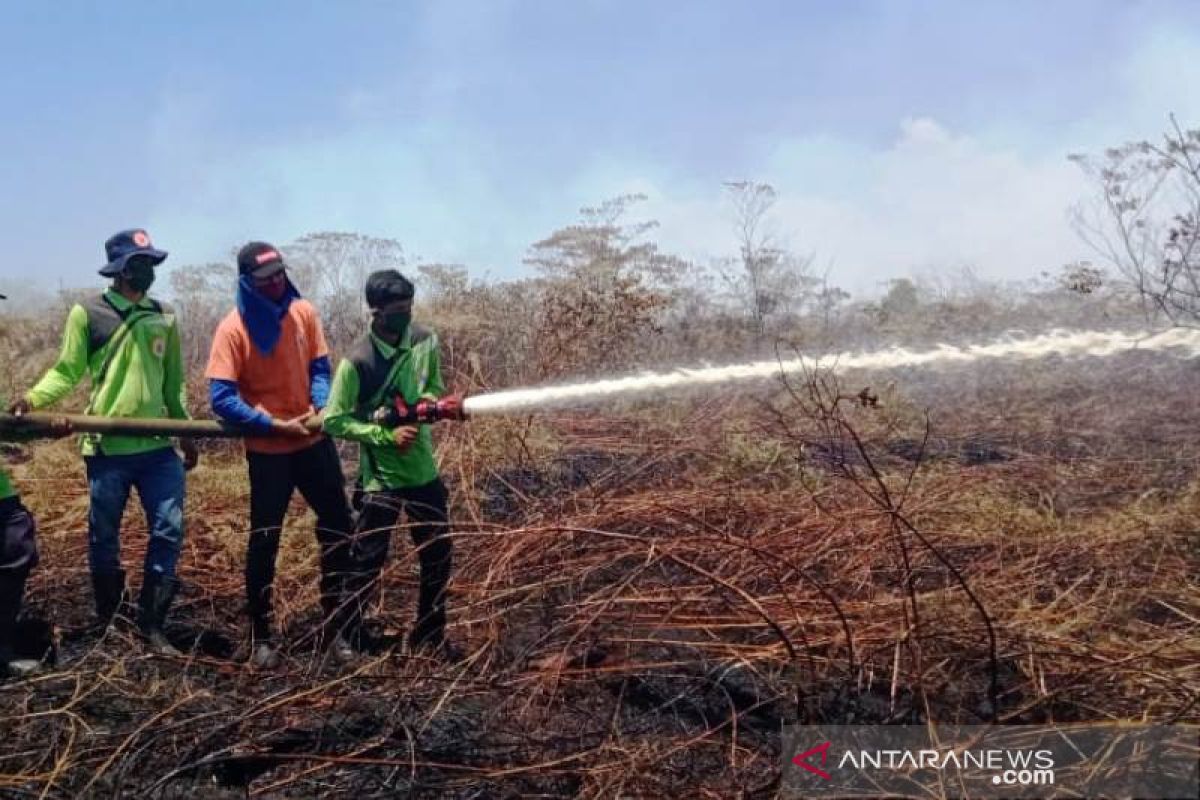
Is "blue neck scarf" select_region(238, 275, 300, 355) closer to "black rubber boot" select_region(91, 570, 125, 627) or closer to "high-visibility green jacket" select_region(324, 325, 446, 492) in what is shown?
"high-visibility green jacket" select_region(324, 325, 446, 492)

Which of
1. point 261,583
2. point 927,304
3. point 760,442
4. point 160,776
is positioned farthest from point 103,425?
point 927,304

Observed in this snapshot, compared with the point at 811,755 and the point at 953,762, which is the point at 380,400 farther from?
the point at 953,762

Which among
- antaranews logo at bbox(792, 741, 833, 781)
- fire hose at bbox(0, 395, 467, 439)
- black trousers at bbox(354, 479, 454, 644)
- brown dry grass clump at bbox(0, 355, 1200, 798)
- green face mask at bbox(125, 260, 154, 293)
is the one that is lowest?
antaranews logo at bbox(792, 741, 833, 781)

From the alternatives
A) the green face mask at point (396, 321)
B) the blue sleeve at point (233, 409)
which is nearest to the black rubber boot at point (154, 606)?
the blue sleeve at point (233, 409)

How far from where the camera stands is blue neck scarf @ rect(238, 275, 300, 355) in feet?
12.8

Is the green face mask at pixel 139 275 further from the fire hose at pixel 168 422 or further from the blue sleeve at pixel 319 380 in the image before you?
the blue sleeve at pixel 319 380

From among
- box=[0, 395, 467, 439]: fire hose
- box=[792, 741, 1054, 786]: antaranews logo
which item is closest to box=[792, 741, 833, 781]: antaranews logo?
box=[792, 741, 1054, 786]: antaranews logo

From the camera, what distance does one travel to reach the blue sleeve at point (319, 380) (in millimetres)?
4199

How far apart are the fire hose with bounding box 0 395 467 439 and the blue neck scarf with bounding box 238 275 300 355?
0.40 m

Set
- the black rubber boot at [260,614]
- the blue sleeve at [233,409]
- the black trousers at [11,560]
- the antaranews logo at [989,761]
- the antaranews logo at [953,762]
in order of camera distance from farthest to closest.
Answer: the black rubber boot at [260,614] → the blue sleeve at [233,409] → the black trousers at [11,560] → the antaranews logo at [953,762] → the antaranews logo at [989,761]

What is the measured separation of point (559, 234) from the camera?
15.7 meters

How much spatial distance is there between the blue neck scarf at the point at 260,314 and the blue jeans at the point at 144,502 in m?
0.70

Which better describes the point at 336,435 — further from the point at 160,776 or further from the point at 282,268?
the point at 160,776

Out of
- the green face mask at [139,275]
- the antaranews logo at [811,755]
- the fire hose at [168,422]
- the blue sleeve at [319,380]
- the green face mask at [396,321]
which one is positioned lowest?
the antaranews logo at [811,755]
